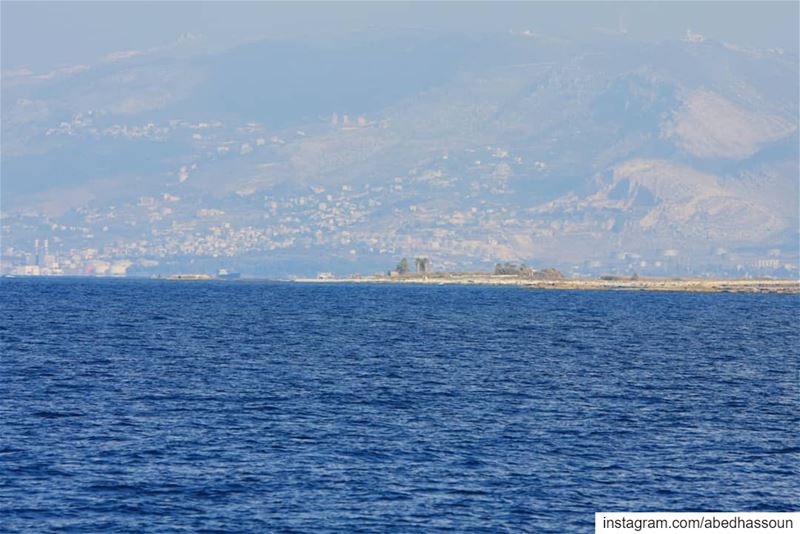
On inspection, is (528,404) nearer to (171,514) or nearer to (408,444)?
(408,444)

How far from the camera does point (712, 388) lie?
298 feet

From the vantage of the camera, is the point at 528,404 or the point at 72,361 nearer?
the point at 528,404

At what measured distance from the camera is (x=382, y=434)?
2675 inches

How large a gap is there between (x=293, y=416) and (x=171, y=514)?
72.3 feet

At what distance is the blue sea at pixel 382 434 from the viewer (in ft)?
173

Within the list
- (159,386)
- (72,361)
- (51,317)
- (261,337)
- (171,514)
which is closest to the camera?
(171,514)

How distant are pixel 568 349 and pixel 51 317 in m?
70.6

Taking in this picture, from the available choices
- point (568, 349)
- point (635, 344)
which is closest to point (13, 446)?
point (568, 349)

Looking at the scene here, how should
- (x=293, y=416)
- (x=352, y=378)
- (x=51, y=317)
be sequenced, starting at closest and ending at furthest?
(x=293, y=416), (x=352, y=378), (x=51, y=317)

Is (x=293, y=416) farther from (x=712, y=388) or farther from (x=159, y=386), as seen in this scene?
(x=712, y=388)

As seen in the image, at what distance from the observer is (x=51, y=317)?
166 m

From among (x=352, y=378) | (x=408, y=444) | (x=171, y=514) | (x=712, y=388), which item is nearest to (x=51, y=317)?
(x=352, y=378)

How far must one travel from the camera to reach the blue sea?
5281cm

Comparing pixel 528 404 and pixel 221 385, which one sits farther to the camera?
pixel 221 385
